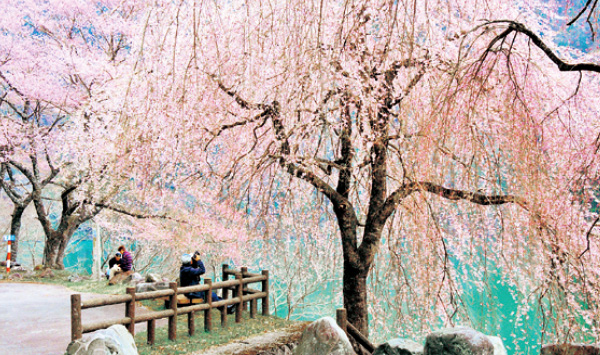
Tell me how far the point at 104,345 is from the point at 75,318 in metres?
0.96

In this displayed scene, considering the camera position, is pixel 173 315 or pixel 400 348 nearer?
pixel 400 348

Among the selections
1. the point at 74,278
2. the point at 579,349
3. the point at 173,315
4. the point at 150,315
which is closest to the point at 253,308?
the point at 173,315

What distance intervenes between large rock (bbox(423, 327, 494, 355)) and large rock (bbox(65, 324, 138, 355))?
9.45ft

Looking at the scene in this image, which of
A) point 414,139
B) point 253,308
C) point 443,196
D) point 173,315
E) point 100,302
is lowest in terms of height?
point 253,308

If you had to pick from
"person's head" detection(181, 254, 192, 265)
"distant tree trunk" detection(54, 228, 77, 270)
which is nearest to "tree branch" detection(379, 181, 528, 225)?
"person's head" detection(181, 254, 192, 265)

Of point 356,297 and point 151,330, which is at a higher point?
point 356,297

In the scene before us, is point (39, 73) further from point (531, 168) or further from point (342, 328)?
point (531, 168)

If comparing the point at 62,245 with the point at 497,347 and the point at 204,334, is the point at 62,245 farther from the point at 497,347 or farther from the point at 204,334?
the point at 497,347

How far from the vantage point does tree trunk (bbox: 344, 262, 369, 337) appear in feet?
21.5

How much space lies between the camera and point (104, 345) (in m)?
4.51

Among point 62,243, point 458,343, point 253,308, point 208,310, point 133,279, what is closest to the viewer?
point 458,343

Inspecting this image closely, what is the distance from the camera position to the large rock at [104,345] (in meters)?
4.48

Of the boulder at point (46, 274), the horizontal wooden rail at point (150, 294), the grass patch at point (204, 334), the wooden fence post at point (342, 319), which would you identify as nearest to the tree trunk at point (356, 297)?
the wooden fence post at point (342, 319)

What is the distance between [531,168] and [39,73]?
557 inches
